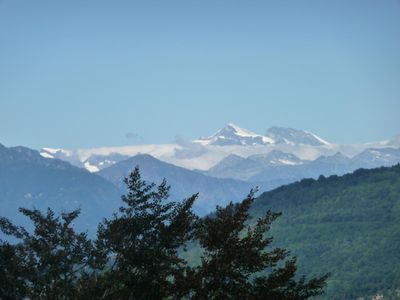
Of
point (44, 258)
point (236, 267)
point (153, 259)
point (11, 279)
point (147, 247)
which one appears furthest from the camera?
point (44, 258)

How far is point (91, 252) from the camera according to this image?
5616 cm

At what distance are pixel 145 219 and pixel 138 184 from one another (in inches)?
160

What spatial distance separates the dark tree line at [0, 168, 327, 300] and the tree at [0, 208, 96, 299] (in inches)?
2.6

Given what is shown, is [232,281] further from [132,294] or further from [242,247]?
[132,294]

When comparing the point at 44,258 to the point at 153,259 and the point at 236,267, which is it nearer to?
the point at 153,259

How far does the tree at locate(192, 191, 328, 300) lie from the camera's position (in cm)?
4247

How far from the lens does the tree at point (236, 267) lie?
139 ft

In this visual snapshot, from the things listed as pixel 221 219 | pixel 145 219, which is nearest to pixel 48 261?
pixel 145 219

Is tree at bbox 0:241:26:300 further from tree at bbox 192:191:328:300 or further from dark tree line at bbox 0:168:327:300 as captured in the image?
tree at bbox 192:191:328:300

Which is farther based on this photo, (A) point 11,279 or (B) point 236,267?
(A) point 11,279

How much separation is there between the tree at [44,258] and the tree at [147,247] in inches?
81.0

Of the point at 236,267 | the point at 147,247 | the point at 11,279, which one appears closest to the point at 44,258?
the point at 11,279

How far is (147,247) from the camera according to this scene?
52.3 metres

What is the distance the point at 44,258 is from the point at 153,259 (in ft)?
25.9
